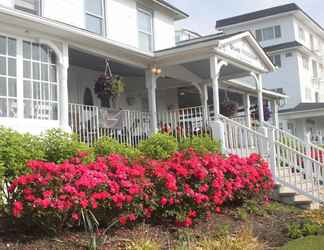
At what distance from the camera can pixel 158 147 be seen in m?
9.52

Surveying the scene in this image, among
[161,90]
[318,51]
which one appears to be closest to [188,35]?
[161,90]

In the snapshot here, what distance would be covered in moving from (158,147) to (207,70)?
19.9 ft

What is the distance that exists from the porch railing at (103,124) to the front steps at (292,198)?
4243 mm

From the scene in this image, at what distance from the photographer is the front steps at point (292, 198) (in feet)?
32.1

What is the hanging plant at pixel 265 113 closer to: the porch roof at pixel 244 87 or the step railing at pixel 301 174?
the porch roof at pixel 244 87

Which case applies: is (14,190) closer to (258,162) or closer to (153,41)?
(258,162)

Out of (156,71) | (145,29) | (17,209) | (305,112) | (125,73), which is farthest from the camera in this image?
(305,112)

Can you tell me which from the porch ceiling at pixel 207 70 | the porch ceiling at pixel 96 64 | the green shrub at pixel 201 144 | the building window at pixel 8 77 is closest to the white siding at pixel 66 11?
the porch ceiling at pixel 96 64

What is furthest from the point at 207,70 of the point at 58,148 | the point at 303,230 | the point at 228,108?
the point at 303,230

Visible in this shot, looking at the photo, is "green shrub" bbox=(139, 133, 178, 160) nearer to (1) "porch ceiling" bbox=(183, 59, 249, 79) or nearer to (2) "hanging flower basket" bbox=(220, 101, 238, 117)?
(1) "porch ceiling" bbox=(183, 59, 249, 79)

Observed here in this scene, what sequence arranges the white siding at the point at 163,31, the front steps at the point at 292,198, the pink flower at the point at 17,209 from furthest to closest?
the white siding at the point at 163,31, the front steps at the point at 292,198, the pink flower at the point at 17,209

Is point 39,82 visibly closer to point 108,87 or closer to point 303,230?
point 108,87

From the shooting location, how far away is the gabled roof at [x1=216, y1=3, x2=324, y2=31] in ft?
116

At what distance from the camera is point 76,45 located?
34.5ft
